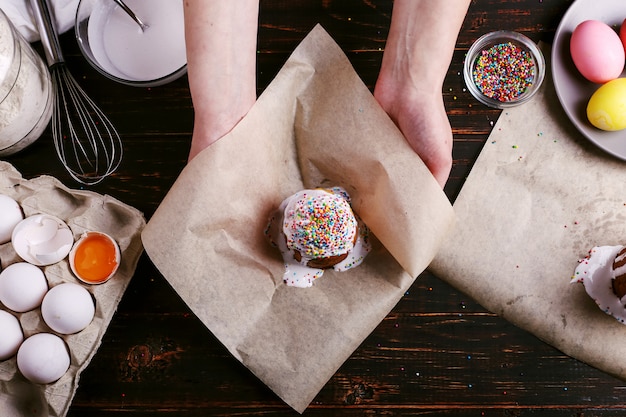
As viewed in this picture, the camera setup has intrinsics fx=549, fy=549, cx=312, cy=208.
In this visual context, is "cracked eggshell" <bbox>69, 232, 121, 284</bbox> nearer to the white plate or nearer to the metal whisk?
the metal whisk

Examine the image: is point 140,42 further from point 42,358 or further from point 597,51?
point 597,51

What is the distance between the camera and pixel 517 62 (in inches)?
43.5

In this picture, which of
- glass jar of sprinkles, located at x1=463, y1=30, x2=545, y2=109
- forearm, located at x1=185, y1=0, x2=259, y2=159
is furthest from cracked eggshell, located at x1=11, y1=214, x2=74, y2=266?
glass jar of sprinkles, located at x1=463, y1=30, x2=545, y2=109

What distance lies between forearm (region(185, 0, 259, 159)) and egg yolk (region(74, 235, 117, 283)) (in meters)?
0.25

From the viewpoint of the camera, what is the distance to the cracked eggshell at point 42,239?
970mm

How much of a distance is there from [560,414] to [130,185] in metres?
0.96

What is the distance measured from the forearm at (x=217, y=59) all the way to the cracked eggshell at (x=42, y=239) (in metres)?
0.29

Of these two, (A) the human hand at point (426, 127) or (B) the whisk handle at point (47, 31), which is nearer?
(A) the human hand at point (426, 127)

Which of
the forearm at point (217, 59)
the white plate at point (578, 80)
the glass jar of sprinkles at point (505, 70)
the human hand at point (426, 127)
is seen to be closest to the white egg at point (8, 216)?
the forearm at point (217, 59)

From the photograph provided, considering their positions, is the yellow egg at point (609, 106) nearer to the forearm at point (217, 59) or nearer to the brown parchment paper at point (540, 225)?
the brown parchment paper at point (540, 225)

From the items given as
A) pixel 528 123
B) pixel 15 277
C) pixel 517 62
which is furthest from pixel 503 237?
pixel 15 277

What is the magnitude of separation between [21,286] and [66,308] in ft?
0.29

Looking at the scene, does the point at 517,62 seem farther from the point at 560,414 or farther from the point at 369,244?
the point at 560,414

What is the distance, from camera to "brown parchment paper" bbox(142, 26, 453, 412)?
0.90m
